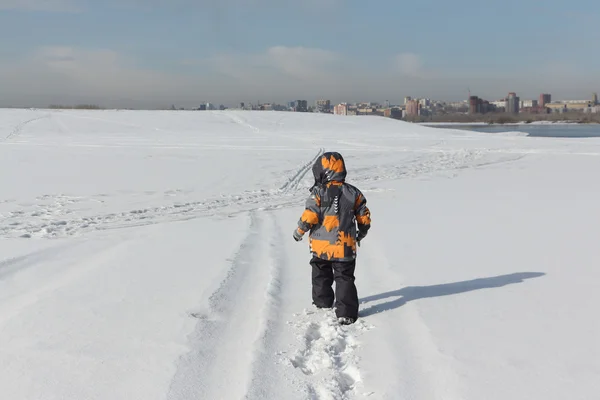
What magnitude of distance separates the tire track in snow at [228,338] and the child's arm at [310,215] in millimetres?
716

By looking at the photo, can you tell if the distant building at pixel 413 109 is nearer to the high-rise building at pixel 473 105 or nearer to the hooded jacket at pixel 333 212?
the high-rise building at pixel 473 105

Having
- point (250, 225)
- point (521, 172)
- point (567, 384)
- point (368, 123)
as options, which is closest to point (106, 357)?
point (567, 384)

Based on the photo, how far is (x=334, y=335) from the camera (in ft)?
12.8

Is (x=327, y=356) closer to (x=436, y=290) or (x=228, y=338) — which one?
(x=228, y=338)

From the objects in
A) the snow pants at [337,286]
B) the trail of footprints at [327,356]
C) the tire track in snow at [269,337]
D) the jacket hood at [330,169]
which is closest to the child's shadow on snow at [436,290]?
the snow pants at [337,286]

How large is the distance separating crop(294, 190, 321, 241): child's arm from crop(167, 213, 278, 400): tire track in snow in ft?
2.35

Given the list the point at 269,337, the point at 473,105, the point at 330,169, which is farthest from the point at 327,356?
the point at 473,105

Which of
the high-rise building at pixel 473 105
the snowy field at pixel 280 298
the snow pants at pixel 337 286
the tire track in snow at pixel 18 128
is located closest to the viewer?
the snowy field at pixel 280 298

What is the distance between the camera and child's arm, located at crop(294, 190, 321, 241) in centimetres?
421

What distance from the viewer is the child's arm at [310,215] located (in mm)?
4211

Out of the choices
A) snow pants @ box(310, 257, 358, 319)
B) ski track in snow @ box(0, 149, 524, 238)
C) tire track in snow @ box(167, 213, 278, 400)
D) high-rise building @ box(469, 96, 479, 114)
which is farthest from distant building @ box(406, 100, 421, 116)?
snow pants @ box(310, 257, 358, 319)

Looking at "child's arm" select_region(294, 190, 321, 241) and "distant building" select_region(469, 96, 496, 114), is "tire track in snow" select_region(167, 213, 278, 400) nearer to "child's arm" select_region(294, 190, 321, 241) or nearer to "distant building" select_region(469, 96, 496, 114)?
"child's arm" select_region(294, 190, 321, 241)

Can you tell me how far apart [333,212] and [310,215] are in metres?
0.17

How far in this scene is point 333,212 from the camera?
4.22 metres
